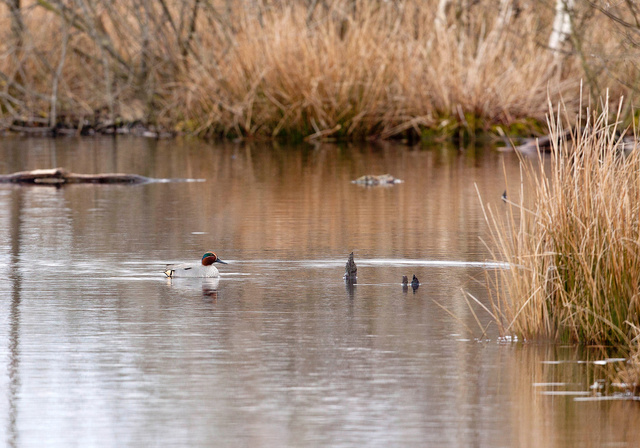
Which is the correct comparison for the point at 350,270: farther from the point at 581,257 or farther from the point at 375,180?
the point at 375,180

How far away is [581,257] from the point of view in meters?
6.51

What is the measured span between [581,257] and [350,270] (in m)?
2.31

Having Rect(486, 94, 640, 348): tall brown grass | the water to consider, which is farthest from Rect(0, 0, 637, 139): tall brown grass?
Rect(486, 94, 640, 348): tall brown grass

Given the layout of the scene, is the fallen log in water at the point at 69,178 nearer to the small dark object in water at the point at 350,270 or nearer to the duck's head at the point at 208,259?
the duck's head at the point at 208,259

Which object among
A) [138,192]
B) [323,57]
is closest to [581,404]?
[138,192]

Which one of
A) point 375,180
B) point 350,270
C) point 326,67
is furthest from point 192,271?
point 326,67

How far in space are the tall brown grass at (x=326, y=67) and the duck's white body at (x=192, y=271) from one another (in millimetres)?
13694

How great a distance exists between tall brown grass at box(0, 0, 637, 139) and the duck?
13.7m

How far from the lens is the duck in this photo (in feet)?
28.6

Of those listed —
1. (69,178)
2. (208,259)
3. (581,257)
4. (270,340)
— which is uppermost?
(581,257)

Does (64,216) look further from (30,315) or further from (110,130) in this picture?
(110,130)

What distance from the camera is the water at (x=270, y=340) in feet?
16.7

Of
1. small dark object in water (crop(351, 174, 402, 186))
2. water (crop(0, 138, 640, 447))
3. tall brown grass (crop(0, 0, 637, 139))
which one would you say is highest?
tall brown grass (crop(0, 0, 637, 139))

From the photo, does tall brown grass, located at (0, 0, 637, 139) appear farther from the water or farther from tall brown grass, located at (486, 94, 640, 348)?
tall brown grass, located at (486, 94, 640, 348)
